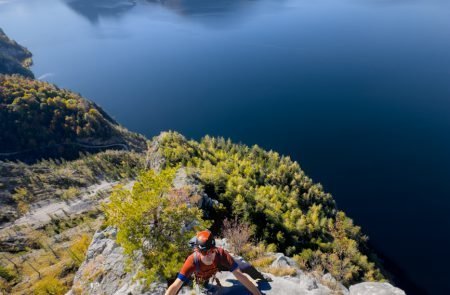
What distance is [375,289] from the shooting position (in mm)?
16703

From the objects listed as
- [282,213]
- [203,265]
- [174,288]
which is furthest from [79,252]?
[282,213]

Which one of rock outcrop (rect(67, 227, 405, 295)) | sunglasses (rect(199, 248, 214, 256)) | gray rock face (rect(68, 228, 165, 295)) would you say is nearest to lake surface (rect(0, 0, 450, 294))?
rock outcrop (rect(67, 227, 405, 295))

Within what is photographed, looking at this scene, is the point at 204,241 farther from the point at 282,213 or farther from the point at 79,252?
the point at 282,213

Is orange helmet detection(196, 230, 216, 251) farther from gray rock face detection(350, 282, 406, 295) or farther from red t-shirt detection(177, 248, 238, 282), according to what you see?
gray rock face detection(350, 282, 406, 295)

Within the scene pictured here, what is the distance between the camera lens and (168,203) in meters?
17.4

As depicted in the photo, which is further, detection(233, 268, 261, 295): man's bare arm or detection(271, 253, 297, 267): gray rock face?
detection(271, 253, 297, 267): gray rock face

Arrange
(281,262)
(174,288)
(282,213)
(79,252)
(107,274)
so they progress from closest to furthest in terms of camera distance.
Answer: (174,288)
(107,274)
(281,262)
(79,252)
(282,213)

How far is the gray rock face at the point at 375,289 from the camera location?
16325mm

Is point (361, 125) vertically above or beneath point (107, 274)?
above

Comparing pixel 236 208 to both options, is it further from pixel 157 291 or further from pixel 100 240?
pixel 157 291

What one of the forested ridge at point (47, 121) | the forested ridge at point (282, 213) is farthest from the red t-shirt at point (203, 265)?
the forested ridge at point (47, 121)

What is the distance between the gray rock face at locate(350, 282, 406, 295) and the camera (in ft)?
53.6

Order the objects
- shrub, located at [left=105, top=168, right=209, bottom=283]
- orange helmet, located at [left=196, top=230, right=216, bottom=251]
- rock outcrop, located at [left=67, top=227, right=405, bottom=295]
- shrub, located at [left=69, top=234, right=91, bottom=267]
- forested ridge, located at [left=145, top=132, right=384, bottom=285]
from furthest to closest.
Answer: forested ridge, located at [left=145, top=132, right=384, bottom=285] → shrub, located at [left=69, top=234, right=91, bottom=267] → shrub, located at [left=105, top=168, right=209, bottom=283] → rock outcrop, located at [left=67, top=227, right=405, bottom=295] → orange helmet, located at [left=196, top=230, right=216, bottom=251]

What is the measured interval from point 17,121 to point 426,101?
185925 mm
